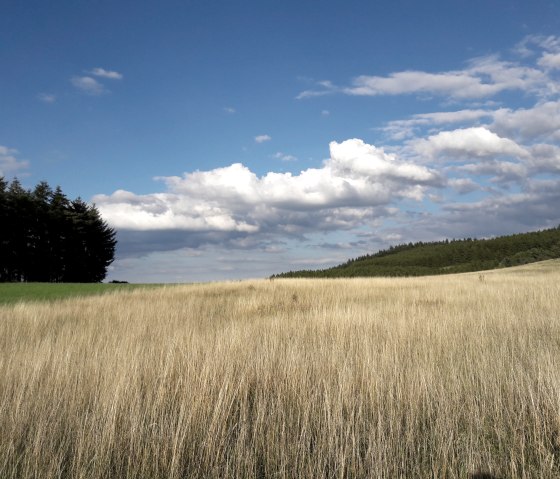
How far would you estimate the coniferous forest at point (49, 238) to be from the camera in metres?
39.2

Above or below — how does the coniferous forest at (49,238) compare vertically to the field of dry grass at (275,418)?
above

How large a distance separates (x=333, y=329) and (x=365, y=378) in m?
3.51

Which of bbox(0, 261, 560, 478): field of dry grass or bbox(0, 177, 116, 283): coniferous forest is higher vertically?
bbox(0, 177, 116, 283): coniferous forest

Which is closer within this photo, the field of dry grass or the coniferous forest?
the field of dry grass

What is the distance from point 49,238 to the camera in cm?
4262

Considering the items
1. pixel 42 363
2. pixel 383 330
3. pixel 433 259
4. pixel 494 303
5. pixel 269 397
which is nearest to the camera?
pixel 269 397

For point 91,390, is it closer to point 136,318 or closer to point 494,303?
point 136,318

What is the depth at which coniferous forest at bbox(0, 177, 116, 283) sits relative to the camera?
39.2 m

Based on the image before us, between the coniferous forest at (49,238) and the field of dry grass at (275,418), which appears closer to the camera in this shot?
the field of dry grass at (275,418)

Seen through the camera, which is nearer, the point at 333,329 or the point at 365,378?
the point at 365,378

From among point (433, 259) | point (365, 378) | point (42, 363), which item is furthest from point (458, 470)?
point (433, 259)

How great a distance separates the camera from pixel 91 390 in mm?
4254

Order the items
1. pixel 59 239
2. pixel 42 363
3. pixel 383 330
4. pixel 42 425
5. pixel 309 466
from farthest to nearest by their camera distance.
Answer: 1. pixel 59 239
2. pixel 383 330
3. pixel 42 363
4. pixel 42 425
5. pixel 309 466

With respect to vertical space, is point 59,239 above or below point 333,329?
above
